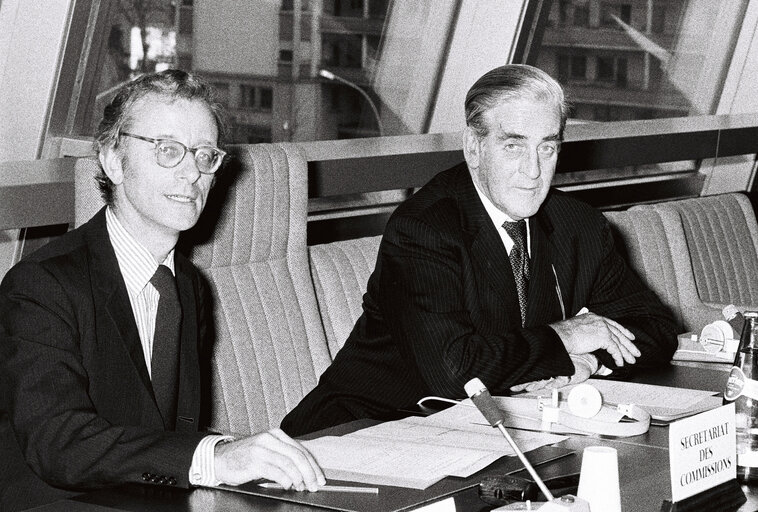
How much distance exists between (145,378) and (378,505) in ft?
1.99

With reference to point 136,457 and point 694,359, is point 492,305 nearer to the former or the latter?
point 694,359

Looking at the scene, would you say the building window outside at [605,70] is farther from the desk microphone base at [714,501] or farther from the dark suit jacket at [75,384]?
the desk microphone base at [714,501]

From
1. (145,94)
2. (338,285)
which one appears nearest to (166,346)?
(145,94)

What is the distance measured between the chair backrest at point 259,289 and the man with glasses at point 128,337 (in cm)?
48

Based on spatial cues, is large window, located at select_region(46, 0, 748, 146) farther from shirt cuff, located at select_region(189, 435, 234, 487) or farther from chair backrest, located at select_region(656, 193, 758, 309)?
shirt cuff, located at select_region(189, 435, 234, 487)

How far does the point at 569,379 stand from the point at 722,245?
2339mm

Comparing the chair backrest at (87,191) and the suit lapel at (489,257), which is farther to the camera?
the suit lapel at (489,257)

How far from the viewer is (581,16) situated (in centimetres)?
611

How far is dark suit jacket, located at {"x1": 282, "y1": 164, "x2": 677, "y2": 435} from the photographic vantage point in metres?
2.42

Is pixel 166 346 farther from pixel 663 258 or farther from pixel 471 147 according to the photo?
pixel 663 258

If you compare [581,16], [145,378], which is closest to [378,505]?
[145,378]

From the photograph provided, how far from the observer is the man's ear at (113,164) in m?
2.12

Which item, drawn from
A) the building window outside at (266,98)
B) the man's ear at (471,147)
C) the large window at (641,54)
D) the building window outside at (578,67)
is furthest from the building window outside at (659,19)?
the man's ear at (471,147)

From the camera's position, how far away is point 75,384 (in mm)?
1877
